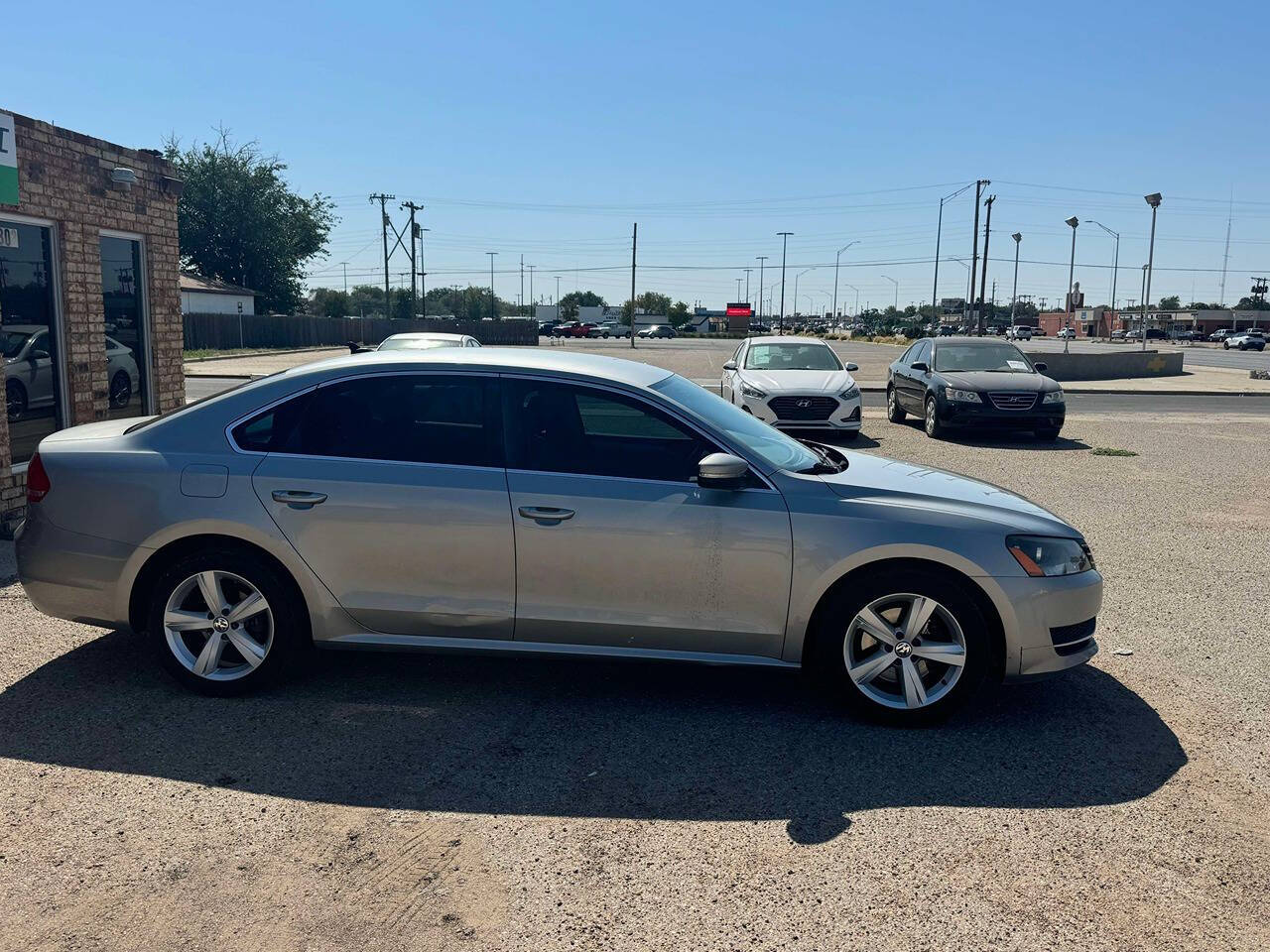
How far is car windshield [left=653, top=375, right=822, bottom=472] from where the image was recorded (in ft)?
15.8

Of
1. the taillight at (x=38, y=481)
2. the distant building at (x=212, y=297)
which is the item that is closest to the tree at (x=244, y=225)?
the distant building at (x=212, y=297)

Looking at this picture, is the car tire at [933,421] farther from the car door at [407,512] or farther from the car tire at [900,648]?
the car door at [407,512]

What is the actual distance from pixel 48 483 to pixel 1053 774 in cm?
464

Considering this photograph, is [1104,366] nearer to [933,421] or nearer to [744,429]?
[933,421]

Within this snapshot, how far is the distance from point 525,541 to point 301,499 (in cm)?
103

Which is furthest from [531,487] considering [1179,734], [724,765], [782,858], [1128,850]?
[1179,734]

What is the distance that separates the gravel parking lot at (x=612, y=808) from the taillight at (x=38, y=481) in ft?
3.01

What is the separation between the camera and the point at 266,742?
14.4 ft

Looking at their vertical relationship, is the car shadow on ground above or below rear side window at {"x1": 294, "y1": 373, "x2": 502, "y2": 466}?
below

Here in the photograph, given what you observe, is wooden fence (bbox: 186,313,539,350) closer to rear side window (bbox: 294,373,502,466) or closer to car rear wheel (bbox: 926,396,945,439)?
car rear wheel (bbox: 926,396,945,439)

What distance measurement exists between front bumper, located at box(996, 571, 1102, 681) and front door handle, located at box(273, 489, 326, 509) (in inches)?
118

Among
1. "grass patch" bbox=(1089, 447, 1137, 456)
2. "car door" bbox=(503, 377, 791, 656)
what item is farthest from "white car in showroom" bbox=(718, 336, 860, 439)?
"car door" bbox=(503, 377, 791, 656)

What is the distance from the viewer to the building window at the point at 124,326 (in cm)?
1005

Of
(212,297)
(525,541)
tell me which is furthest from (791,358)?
(212,297)
